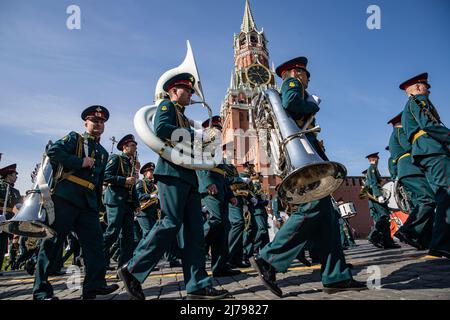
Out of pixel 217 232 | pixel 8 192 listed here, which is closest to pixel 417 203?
pixel 217 232

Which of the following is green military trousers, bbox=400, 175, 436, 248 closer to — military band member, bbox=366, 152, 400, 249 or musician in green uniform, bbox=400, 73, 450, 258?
musician in green uniform, bbox=400, 73, 450, 258

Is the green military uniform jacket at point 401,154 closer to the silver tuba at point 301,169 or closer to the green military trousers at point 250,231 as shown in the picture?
the silver tuba at point 301,169

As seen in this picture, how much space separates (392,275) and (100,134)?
15.0 ft

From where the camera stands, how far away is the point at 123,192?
5777mm

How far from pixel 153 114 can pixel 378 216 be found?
7631 mm

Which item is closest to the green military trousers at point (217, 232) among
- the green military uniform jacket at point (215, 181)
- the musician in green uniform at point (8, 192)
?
the green military uniform jacket at point (215, 181)

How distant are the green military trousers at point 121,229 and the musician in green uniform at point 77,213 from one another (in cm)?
146

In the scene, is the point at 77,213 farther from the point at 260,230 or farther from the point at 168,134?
the point at 260,230

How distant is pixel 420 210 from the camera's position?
5188mm

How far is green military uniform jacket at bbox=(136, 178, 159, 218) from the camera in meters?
7.93

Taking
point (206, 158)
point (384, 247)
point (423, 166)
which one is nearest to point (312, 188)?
point (206, 158)

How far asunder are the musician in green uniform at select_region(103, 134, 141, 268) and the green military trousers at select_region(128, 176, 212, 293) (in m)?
2.64

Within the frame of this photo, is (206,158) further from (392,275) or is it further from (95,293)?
(392,275)

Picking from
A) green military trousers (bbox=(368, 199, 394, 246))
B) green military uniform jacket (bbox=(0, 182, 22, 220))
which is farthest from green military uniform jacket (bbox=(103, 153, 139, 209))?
green military trousers (bbox=(368, 199, 394, 246))
